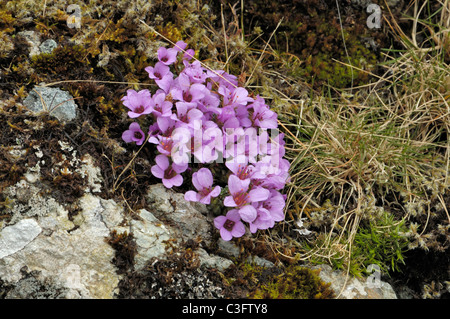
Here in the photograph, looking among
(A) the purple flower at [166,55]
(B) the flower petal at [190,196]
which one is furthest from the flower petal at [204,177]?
(A) the purple flower at [166,55]

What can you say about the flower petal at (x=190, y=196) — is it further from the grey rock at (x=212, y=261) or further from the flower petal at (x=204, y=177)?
the grey rock at (x=212, y=261)

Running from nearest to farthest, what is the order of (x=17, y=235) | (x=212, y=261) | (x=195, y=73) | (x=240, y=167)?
(x=17, y=235) → (x=212, y=261) → (x=240, y=167) → (x=195, y=73)

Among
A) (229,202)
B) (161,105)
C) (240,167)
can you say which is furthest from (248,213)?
(161,105)

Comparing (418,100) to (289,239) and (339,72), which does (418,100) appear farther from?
(289,239)

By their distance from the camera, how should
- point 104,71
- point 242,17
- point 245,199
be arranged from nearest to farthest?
point 245,199
point 104,71
point 242,17

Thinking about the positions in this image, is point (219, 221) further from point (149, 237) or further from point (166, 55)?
point (166, 55)

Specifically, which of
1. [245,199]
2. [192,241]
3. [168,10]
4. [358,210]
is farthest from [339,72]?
[192,241]

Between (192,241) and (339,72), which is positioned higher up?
(339,72)
